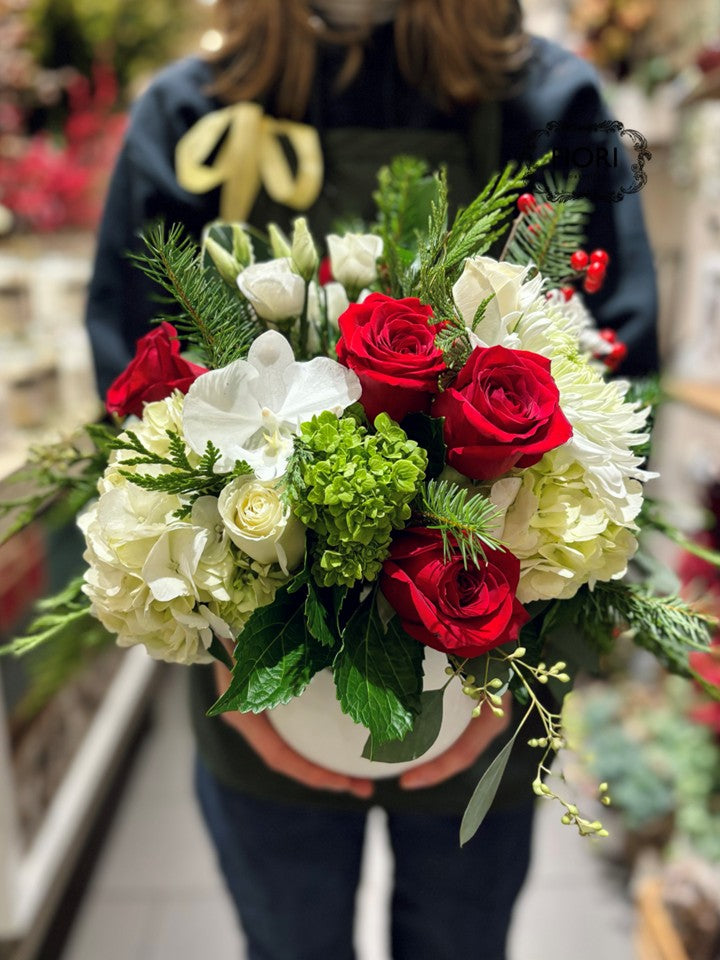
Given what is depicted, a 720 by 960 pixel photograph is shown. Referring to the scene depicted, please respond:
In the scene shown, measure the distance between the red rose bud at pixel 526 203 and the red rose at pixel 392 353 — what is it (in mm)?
127

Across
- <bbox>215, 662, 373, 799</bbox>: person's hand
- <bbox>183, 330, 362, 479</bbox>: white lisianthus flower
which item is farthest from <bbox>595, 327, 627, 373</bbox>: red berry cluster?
<bbox>215, 662, 373, 799</bbox>: person's hand

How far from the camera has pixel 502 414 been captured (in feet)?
1.39

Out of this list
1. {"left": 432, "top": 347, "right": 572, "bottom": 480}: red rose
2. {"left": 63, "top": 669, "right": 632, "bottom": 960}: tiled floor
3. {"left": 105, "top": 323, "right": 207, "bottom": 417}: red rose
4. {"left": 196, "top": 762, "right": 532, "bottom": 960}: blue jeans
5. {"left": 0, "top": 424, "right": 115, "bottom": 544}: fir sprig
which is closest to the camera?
{"left": 432, "top": 347, "right": 572, "bottom": 480}: red rose

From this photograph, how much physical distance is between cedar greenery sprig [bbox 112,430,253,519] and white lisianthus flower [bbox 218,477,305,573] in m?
0.01

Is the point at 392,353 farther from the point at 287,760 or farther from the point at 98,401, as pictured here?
the point at 98,401

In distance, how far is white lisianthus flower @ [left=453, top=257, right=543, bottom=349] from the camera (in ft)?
1.55

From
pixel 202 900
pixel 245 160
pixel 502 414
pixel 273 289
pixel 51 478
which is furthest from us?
pixel 202 900

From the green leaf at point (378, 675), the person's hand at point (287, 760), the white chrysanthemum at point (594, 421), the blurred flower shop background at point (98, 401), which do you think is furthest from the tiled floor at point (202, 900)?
the white chrysanthemum at point (594, 421)

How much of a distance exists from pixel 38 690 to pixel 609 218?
1.10 meters

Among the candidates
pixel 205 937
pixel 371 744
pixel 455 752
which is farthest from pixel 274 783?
pixel 205 937

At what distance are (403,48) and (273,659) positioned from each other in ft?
2.21

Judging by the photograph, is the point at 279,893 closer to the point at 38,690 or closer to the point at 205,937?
the point at 38,690

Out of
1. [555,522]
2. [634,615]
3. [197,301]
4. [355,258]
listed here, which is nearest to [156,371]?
[197,301]

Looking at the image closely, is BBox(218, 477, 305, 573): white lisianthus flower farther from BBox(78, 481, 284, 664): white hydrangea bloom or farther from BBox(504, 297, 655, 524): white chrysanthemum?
BBox(504, 297, 655, 524): white chrysanthemum
